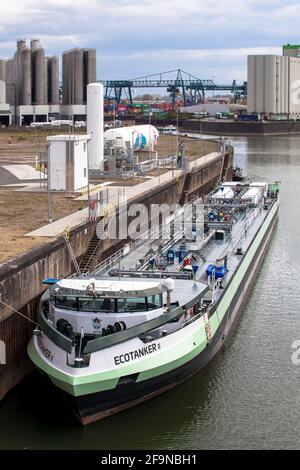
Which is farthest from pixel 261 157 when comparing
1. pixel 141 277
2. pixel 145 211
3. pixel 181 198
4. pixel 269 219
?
pixel 141 277

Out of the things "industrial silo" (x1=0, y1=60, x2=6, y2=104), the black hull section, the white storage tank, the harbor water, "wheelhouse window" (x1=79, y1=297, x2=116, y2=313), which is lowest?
the harbor water

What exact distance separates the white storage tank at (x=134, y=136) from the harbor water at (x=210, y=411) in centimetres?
2881

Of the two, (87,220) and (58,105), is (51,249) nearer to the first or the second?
(87,220)

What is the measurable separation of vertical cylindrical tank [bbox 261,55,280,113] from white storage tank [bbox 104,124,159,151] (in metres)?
120

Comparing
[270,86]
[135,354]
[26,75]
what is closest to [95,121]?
[135,354]

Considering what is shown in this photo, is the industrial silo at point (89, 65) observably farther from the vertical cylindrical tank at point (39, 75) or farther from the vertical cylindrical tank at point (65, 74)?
the vertical cylindrical tank at point (39, 75)

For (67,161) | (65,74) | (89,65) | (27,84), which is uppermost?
(89,65)

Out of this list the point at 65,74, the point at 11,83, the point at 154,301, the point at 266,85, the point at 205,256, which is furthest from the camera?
the point at 266,85

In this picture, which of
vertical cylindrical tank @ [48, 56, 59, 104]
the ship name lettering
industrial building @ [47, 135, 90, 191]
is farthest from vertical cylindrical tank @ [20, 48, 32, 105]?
the ship name lettering

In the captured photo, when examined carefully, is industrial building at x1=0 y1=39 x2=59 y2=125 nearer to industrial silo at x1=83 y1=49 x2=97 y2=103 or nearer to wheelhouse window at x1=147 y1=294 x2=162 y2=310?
industrial silo at x1=83 y1=49 x2=97 y2=103

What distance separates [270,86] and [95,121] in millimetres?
140031

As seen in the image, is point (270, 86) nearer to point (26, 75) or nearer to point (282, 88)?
point (282, 88)

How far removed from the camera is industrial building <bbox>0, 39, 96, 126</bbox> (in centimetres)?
13088

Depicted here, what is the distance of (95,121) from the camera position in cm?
4756
